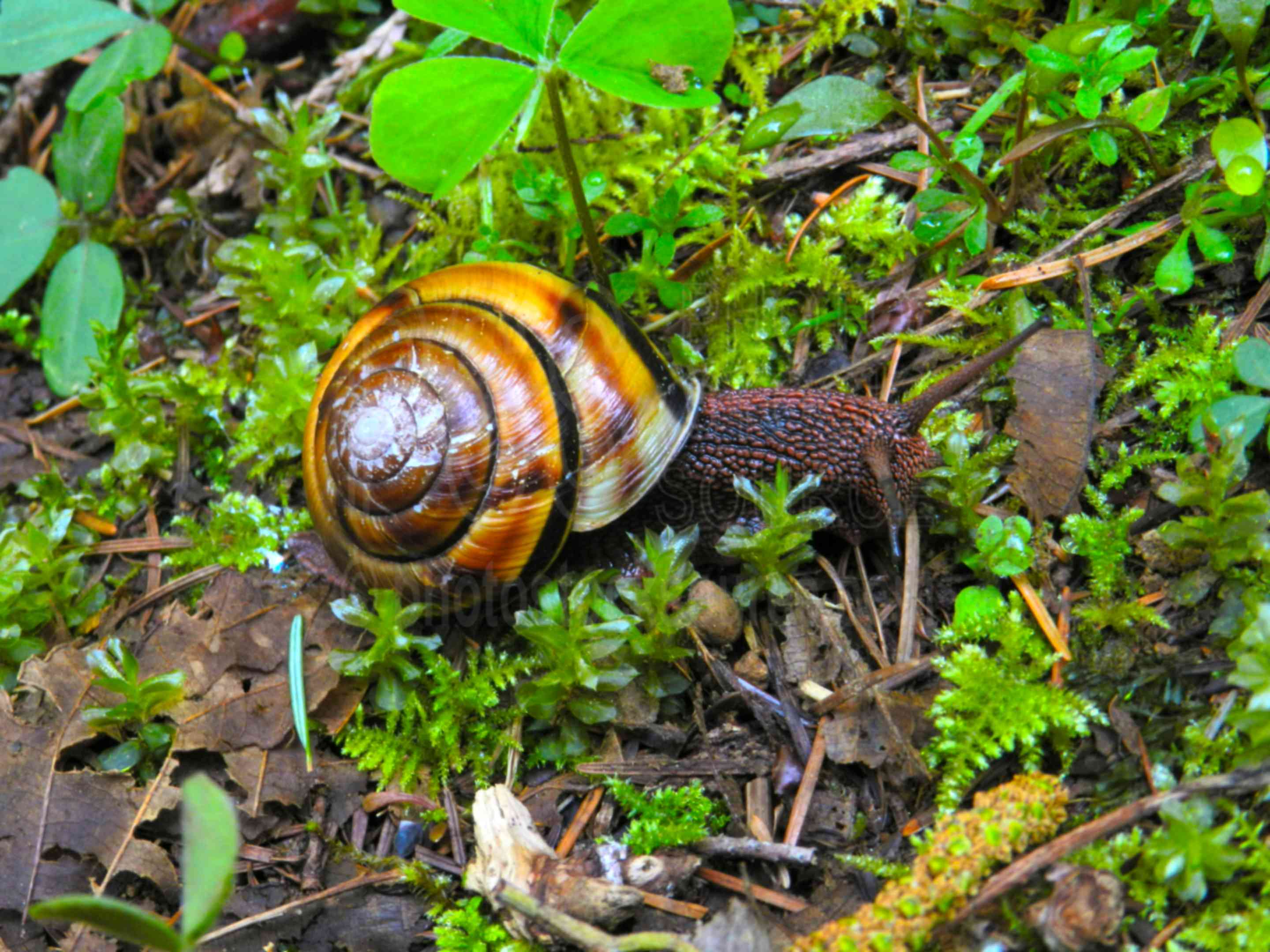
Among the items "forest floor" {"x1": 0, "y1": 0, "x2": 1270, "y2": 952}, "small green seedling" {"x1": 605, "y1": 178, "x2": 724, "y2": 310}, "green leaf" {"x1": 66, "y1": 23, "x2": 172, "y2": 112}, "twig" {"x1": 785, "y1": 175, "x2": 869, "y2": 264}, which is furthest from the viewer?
"green leaf" {"x1": 66, "y1": 23, "x2": 172, "y2": 112}

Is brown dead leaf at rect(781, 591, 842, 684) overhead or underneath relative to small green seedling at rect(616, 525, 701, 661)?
underneath

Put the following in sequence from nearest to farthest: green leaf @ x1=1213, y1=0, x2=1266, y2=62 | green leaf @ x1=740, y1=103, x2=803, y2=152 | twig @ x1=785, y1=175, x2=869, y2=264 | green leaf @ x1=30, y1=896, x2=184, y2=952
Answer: green leaf @ x1=30, y1=896, x2=184, y2=952
green leaf @ x1=1213, y1=0, x2=1266, y2=62
green leaf @ x1=740, y1=103, x2=803, y2=152
twig @ x1=785, y1=175, x2=869, y2=264

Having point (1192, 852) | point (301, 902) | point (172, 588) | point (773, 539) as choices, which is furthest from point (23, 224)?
point (1192, 852)

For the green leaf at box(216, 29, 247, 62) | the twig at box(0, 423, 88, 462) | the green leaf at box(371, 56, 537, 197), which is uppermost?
the green leaf at box(216, 29, 247, 62)

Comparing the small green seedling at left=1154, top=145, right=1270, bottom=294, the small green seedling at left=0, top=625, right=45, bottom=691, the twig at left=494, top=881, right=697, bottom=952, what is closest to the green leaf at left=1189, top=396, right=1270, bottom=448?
the small green seedling at left=1154, top=145, right=1270, bottom=294

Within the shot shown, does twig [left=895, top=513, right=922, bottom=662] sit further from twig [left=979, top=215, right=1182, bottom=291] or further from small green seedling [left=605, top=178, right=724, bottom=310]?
small green seedling [left=605, top=178, right=724, bottom=310]

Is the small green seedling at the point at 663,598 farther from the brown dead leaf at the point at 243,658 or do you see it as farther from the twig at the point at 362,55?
the twig at the point at 362,55

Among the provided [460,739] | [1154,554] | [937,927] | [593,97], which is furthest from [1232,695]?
[593,97]
